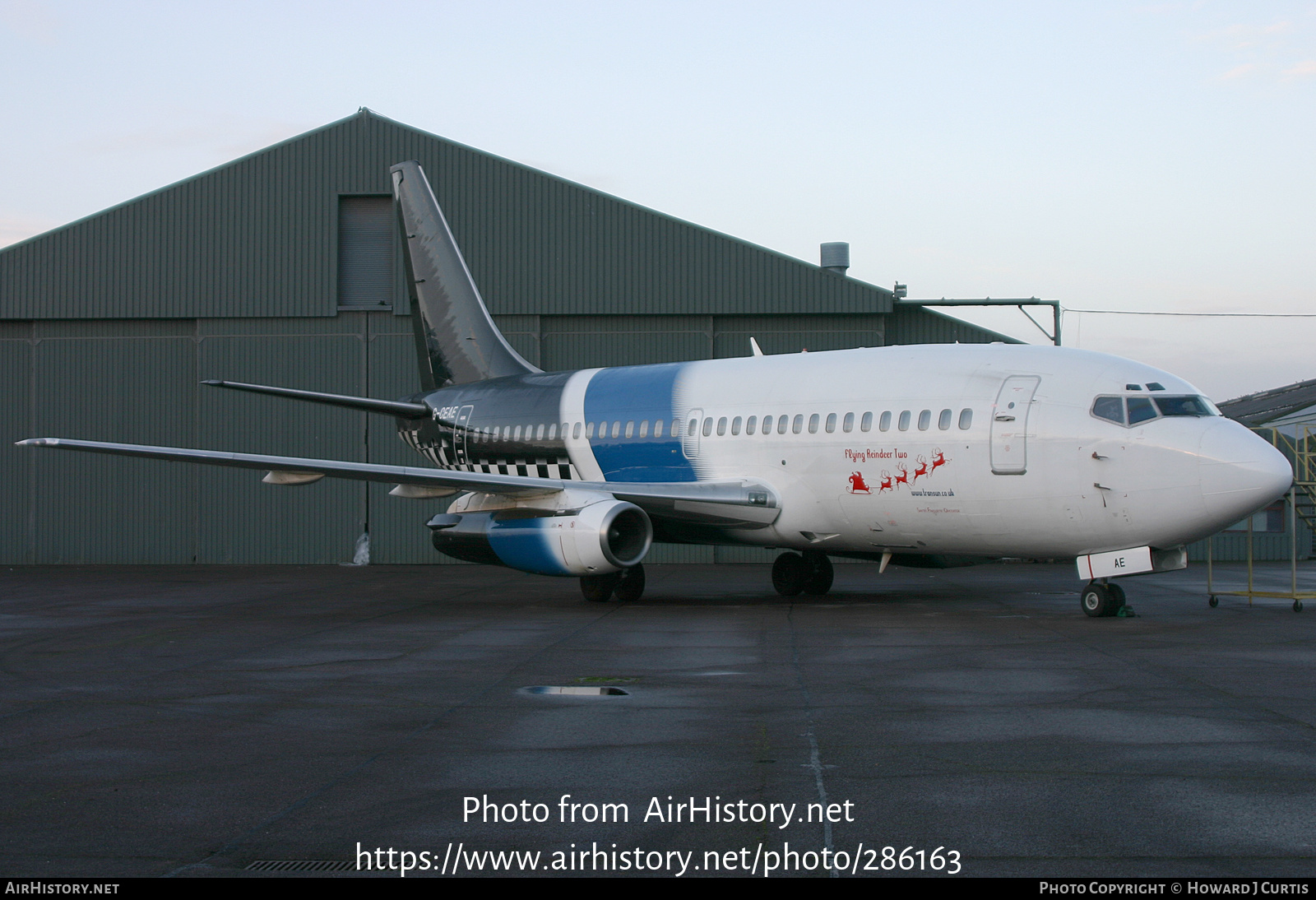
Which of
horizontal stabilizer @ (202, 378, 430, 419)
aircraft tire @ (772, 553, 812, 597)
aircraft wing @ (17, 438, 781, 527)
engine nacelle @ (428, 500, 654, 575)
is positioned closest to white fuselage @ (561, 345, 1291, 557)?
aircraft wing @ (17, 438, 781, 527)

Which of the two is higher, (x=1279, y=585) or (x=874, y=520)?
(x=874, y=520)

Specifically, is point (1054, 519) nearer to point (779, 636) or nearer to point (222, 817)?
point (779, 636)

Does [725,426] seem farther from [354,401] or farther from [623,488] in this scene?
[354,401]

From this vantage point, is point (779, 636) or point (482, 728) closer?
point (482, 728)

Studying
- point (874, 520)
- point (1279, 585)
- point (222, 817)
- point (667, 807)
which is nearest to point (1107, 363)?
point (874, 520)

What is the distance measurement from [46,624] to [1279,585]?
1967 centimetres

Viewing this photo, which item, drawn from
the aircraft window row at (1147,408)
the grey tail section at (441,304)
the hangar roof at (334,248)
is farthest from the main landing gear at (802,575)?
the hangar roof at (334,248)

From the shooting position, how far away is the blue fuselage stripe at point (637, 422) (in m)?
19.6

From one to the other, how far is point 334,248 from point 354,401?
31.6ft

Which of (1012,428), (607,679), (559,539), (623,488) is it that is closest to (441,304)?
(623,488)

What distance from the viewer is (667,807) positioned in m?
6.06

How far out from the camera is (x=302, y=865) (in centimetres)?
513

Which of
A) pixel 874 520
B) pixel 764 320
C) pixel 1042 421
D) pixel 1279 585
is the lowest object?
pixel 1279 585

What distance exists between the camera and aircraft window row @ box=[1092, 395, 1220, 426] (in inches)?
577
